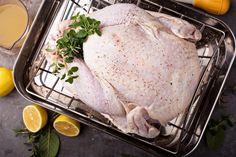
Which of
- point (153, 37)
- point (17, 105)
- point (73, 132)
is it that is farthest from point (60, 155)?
point (153, 37)

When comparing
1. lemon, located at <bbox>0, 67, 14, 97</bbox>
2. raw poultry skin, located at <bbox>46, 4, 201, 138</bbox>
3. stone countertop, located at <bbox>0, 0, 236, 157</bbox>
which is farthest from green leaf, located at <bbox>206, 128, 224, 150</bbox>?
lemon, located at <bbox>0, 67, 14, 97</bbox>

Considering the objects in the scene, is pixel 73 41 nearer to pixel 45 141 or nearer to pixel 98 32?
pixel 98 32

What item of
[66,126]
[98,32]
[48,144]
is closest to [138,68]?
[98,32]

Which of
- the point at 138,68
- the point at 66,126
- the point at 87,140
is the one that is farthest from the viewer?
the point at 87,140

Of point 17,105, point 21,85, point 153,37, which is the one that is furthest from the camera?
point 17,105

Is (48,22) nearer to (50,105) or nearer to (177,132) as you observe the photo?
(50,105)

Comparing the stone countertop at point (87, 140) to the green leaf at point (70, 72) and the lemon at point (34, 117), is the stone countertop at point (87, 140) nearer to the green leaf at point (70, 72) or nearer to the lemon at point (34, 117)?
the lemon at point (34, 117)

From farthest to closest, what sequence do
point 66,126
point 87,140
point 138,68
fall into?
point 87,140
point 66,126
point 138,68
